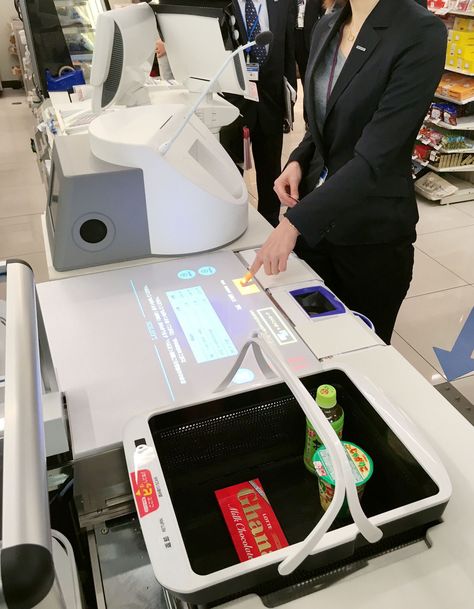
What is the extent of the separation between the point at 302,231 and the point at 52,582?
3.25 feet

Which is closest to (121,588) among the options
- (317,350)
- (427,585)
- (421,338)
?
(427,585)

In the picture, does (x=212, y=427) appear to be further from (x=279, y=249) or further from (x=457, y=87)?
(x=457, y=87)

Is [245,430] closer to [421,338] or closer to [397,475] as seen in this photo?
[397,475]

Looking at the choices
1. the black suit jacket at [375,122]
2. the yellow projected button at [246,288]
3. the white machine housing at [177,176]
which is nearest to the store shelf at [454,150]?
the black suit jacket at [375,122]

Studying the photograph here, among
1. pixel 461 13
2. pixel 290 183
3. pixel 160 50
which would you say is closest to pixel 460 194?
pixel 461 13

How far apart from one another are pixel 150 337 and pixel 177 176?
425mm

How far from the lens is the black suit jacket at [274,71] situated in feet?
9.27

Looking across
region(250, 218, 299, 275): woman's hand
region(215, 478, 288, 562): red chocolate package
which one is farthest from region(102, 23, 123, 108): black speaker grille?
region(215, 478, 288, 562): red chocolate package

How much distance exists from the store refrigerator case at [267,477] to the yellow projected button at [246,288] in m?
0.38

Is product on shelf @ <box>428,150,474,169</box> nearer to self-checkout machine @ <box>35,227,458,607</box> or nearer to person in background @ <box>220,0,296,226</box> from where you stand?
person in background @ <box>220,0,296,226</box>

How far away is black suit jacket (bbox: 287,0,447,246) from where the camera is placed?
115cm

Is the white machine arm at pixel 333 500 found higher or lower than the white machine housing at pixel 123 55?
lower

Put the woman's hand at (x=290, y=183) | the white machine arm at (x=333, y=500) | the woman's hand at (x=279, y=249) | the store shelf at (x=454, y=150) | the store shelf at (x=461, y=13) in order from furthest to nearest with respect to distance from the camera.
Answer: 1. the store shelf at (x=454, y=150)
2. the store shelf at (x=461, y=13)
3. the woman's hand at (x=290, y=183)
4. the woman's hand at (x=279, y=249)
5. the white machine arm at (x=333, y=500)

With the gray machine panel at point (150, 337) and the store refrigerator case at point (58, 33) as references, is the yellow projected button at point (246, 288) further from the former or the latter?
the store refrigerator case at point (58, 33)
